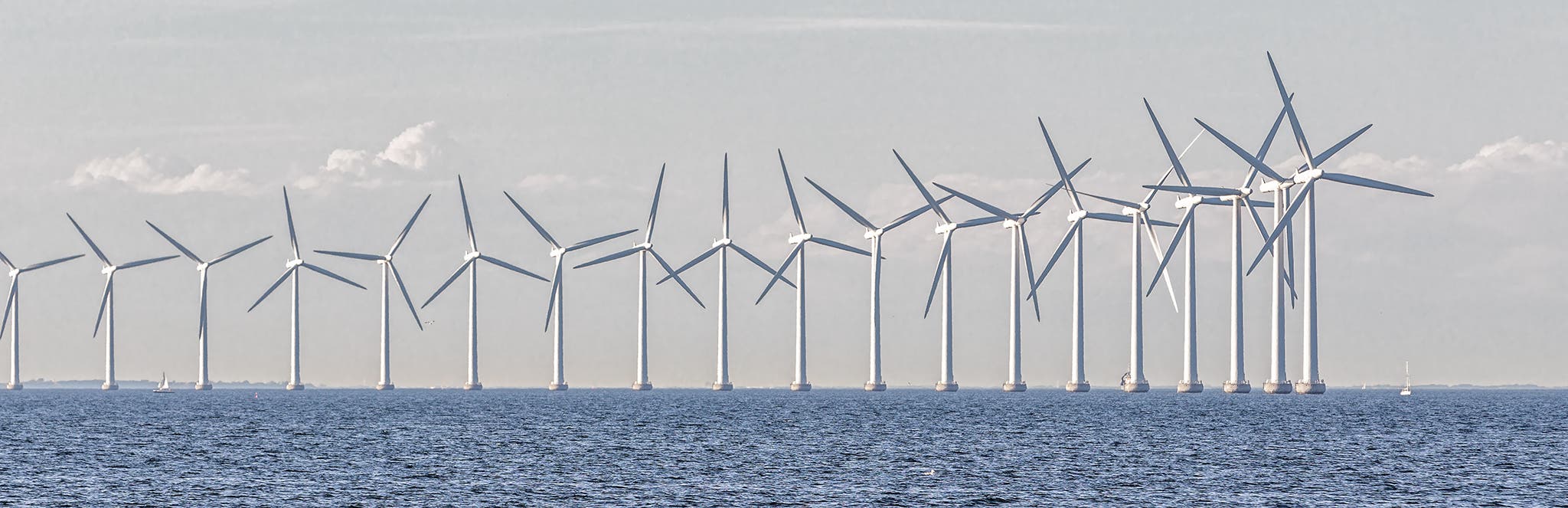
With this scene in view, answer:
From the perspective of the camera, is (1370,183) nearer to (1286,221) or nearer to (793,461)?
(1286,221)

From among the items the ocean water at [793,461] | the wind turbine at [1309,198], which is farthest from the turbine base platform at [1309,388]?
the ocean water at [793,461]

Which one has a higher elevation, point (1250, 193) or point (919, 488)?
point (1250, 193)

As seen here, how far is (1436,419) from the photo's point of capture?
6344 inches

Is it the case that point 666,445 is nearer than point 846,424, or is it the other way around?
point 666,445

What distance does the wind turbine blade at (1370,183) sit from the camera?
162250 mm

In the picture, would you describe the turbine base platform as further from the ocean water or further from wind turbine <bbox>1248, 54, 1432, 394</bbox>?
the ocean water

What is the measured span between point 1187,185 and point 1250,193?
12539mm

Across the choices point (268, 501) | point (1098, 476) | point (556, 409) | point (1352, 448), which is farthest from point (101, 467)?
point (556, 409)

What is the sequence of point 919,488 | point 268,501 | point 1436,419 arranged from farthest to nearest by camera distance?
1. point 1436,419
2. point 919,488
3. point 268,501

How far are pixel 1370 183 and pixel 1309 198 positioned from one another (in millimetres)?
8182

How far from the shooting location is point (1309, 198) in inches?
6973

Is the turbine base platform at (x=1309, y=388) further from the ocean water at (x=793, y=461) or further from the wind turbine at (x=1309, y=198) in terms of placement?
the ocean water at (x=793, y=461)

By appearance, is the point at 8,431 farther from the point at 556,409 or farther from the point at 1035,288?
the point at 1035,288

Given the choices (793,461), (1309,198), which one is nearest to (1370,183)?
(1309,198)
